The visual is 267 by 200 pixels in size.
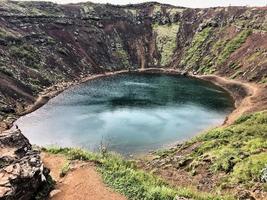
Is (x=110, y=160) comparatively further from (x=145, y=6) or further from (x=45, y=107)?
(x=145, y=6)

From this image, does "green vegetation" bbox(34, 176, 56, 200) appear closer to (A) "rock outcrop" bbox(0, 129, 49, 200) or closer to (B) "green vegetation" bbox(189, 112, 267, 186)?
(A) "rock outcrop" bbox(0, 129, 49, 200)

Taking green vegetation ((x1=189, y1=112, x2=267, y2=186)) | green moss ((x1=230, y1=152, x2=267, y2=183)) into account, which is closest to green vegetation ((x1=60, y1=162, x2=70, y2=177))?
green vegetation ((x1=189, y1=112, x2=267, y2=186))

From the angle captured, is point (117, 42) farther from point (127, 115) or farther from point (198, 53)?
point (127, 115)

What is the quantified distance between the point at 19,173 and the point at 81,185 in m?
4.27

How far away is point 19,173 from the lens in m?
24.3

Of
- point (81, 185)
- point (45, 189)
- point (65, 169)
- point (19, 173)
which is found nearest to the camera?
point (19, 173)

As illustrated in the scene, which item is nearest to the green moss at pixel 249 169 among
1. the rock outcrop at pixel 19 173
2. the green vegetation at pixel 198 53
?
the rock outcrop at pixel 19 173

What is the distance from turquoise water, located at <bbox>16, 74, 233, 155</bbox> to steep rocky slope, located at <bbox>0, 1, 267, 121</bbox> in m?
8.27

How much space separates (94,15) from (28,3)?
24.0 meters

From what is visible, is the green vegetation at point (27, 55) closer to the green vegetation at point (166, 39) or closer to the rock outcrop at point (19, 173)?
the green vegetation at point (166, 39)

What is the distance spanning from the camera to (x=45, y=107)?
266 feet

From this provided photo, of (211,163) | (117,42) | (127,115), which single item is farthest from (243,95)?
(117,42)

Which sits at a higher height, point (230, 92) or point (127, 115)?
point (230, 92)

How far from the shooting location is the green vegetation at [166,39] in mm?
140750
